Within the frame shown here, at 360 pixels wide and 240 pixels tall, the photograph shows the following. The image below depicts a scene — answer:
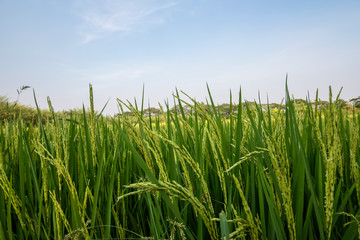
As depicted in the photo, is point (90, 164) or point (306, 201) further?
point (90, 164)

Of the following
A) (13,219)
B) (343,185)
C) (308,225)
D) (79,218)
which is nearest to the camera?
(308,225)

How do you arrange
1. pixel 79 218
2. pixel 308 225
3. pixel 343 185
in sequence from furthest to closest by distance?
pixel 343 185, pixel 79 218, pixel 308 225

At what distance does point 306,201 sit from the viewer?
2.92 feet

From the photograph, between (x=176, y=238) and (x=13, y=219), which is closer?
(x=176, y=238)

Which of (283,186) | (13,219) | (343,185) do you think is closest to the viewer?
(283,186)

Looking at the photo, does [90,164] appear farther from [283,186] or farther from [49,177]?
[283,186]

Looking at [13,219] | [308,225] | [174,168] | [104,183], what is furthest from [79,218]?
[308,225]

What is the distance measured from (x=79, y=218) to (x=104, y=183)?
0.26m

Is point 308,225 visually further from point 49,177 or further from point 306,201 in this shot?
point 49,177

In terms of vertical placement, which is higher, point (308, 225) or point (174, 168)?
point (174, 168)

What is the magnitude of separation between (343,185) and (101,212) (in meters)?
1.02

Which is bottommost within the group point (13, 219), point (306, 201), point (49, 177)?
point (13, 219)

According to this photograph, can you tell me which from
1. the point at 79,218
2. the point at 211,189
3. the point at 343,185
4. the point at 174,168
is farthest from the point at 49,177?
the point at 343,185

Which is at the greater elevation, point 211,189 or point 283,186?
point 283,186
